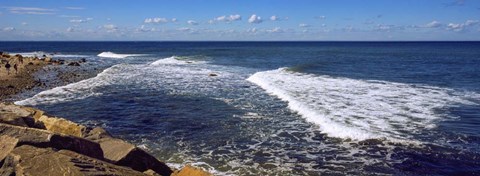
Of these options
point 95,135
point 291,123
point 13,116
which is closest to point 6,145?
point 13,116

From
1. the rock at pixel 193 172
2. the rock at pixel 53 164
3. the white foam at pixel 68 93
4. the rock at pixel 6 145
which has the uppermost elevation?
the rock at pixel 6 145

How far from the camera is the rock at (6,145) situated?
29.1 feet

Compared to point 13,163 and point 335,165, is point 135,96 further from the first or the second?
point 13,163

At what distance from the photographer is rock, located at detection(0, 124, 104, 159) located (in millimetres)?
9367

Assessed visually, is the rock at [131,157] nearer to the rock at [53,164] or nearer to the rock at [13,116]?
the rock at [53,164]

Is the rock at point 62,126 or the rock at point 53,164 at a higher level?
the rock at point 53,164

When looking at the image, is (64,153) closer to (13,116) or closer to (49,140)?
(49,140)

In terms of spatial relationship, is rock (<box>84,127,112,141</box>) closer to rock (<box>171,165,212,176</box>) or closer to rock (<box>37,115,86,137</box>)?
rock (<box>37,115,86,137</box>)

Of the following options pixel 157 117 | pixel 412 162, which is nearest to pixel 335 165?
pixel 412 162

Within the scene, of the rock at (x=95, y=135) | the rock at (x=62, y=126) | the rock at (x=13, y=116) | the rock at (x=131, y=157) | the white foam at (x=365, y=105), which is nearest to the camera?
the rock at (x=131, y=157)

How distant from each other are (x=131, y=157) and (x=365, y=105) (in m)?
16.0

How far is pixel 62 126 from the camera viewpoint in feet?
42.9

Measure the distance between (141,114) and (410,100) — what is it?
15.1 meters

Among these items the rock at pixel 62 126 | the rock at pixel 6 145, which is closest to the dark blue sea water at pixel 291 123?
the rock at pixel 62 126
